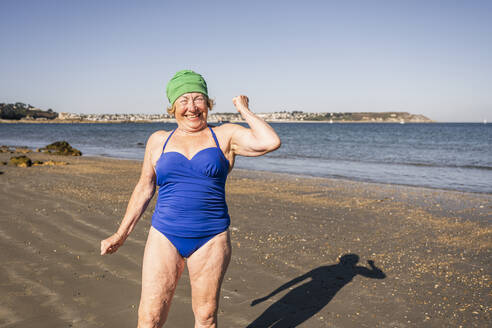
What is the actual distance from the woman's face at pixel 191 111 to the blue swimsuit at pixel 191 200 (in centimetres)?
22

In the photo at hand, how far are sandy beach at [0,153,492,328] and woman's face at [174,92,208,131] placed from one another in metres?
2.21

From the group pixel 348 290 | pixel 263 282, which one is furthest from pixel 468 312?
pixel 263 282

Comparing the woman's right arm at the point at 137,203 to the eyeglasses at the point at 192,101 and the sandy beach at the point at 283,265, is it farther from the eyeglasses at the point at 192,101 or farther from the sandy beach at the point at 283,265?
the sandy beach at the point at 283,265

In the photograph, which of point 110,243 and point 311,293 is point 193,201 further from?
point 311,293

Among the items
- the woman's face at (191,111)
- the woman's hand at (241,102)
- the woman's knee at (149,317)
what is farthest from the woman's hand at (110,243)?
the woman's hand at (241,102)

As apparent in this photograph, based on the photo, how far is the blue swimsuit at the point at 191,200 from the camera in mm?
2322

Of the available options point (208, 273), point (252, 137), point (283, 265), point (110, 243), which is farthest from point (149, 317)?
point (283, 265)

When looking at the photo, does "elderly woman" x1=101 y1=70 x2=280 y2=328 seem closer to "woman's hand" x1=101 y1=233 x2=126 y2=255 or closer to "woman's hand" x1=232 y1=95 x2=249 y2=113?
"woman's hand" x1=232 y1=95 x2=249 y2=113

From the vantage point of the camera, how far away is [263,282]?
15.8 ft

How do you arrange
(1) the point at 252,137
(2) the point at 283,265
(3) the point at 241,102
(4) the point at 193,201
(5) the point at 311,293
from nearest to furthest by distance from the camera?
(4) the point at 193,201, (1) the point at 252,137, (3) the point at 241,102, (5) the point at 311,293, (2) the point at 283,265

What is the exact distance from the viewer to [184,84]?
2.47 metres

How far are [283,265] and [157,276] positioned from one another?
3387mm

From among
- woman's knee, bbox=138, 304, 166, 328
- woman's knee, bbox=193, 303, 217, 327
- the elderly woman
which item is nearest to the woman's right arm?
the elderly woman

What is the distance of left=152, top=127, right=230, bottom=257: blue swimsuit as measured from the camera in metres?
2.32
